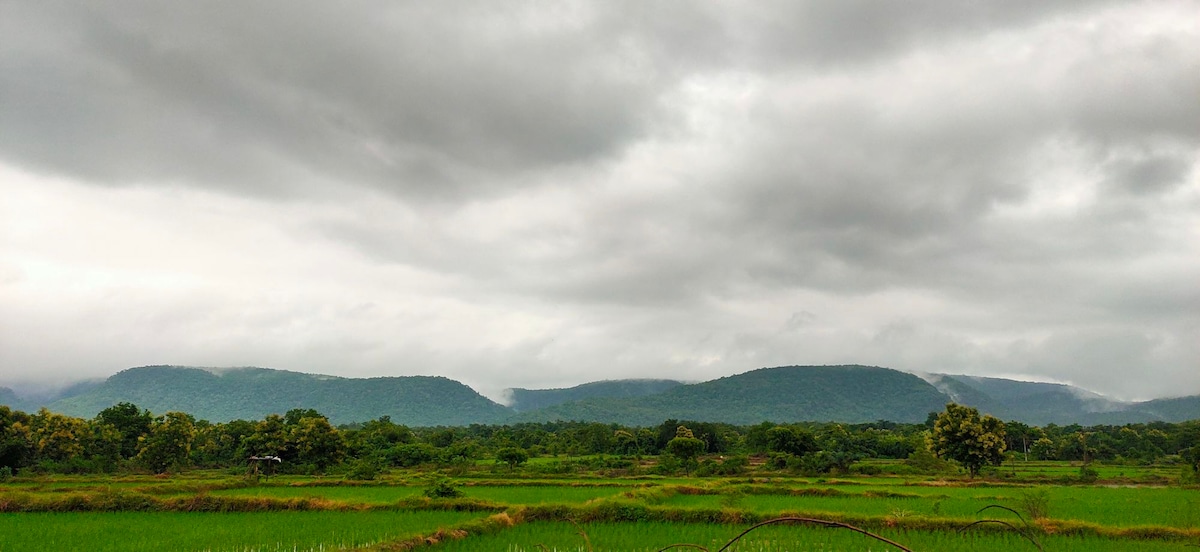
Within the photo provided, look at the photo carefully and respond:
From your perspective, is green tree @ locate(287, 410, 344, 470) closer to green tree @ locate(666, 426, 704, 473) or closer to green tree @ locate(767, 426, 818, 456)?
green tree @ locate(666, 426, 704, 473)

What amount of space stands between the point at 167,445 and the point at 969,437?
6124 cm

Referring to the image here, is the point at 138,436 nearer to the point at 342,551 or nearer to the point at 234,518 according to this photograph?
the point at 234,518

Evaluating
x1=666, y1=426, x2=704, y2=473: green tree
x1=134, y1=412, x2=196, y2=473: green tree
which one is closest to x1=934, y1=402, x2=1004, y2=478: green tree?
x1=666, y1=426, x2=704, y2=473: green tree

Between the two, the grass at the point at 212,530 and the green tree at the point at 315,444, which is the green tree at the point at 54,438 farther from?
the grass at the point at 212,530

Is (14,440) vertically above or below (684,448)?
above

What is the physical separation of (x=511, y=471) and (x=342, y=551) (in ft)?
112

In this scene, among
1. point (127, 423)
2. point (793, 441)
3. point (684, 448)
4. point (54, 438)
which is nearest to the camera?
point (54, 438)

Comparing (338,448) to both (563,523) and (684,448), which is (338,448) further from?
(563,523)

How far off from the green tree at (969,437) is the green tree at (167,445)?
58578 mm

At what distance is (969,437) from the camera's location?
150 ft

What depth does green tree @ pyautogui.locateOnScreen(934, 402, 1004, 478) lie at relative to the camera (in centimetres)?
4506

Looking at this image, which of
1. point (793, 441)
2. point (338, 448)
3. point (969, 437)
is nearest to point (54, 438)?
point (338, 448)

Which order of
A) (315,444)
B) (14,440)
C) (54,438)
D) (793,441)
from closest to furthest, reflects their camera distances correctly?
(14,440), (54,438), (315,444), (793,441)

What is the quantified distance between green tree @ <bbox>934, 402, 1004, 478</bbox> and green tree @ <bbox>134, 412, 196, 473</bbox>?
2306 inches
